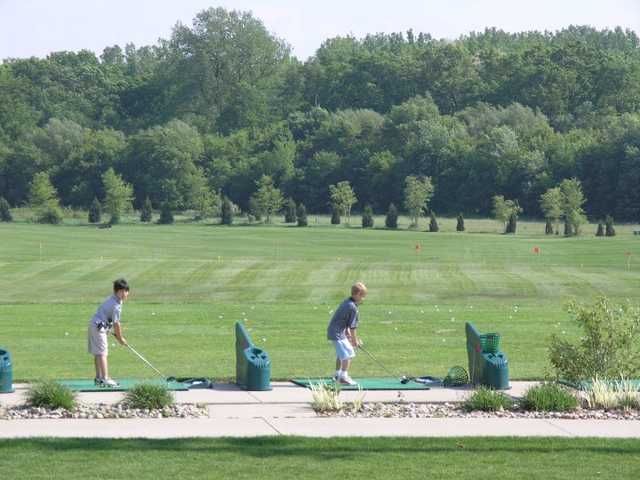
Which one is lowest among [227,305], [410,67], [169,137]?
[227,305]

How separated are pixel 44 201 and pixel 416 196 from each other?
3146 cm

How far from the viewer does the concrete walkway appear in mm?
15898

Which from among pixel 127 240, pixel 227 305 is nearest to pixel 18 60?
pixel 127 240

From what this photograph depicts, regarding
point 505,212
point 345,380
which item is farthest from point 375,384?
point 505,212

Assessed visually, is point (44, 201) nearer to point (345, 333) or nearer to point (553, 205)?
point (553, 205)

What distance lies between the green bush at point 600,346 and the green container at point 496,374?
0.78m

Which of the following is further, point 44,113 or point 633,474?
point 44,113

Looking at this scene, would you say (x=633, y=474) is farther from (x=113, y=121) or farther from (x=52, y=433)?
(x=113, y=121)

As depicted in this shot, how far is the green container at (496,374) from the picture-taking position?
2006 cm

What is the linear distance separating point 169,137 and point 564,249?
59.8 meters

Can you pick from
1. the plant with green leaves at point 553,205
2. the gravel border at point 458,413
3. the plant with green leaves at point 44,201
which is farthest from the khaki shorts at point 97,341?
the plant with green leaves at point 44,201

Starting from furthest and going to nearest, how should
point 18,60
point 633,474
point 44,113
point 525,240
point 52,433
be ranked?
point 18,60 < point 44,113 < point 525,240 < point 52,433 < point 633,474

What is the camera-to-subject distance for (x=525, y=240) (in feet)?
273

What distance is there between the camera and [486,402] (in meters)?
17.8
